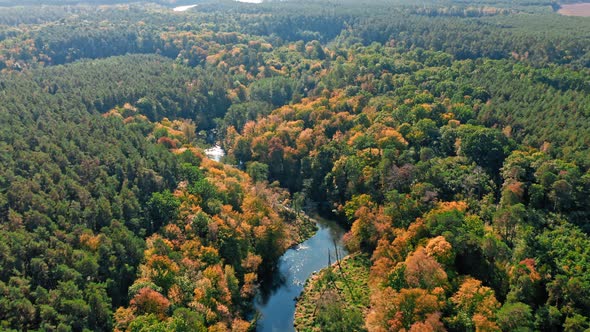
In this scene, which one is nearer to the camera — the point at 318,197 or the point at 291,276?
the point at 291,276

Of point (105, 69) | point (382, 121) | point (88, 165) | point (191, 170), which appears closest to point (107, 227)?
point (88, 165)

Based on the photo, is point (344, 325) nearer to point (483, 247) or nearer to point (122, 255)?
point (483, 247)

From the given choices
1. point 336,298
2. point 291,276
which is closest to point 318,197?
point 291,276

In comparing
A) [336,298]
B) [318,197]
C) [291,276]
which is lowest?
[318,197]

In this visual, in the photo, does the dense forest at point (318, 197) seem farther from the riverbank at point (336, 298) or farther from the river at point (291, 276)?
the river at point (291, 276)

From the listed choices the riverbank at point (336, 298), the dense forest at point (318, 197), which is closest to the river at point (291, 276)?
the riverbank at point (336, 298)

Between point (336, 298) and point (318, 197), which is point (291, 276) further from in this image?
point (318, 197)

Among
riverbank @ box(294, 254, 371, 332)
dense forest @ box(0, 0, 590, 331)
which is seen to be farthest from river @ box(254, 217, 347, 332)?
dense forest @ box(0, 0, 590, 331)
